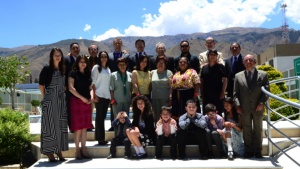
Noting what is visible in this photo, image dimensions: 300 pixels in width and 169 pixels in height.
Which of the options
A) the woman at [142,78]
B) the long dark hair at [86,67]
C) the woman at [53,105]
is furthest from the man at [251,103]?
the woman at [53,105]

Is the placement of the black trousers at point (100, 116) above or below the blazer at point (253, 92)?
below

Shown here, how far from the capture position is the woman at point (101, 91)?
6.39m

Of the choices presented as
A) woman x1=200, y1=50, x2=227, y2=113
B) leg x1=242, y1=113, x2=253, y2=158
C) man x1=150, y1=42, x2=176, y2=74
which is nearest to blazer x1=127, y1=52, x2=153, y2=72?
man x1=150, y1=42, x2=176, y2=74

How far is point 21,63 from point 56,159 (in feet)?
94.7

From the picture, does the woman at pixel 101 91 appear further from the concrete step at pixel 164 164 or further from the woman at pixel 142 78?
the concrete step at pixel 164 164

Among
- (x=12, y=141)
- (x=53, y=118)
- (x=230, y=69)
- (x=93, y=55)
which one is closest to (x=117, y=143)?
(x=53, y=118)

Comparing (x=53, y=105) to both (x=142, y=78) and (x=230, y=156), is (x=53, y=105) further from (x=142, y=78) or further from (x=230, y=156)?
(x=230, y=156)

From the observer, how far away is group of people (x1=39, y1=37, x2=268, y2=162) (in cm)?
581

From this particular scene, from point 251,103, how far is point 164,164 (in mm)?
1745

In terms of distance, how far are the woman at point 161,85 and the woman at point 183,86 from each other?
0.41ft

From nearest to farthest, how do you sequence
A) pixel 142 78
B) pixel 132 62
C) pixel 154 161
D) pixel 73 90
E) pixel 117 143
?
pixel 154 161
pixel 73 90
pixel 117 143
pixel 142 78
pixel 132 62

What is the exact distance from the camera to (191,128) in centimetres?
605

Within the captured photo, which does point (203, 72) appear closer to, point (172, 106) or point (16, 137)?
point (172, 106)

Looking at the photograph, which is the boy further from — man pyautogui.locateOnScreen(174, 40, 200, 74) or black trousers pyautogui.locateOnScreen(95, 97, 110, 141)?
black trousers pyautogui.locateOnScreen(95, 97, 110, 141)
